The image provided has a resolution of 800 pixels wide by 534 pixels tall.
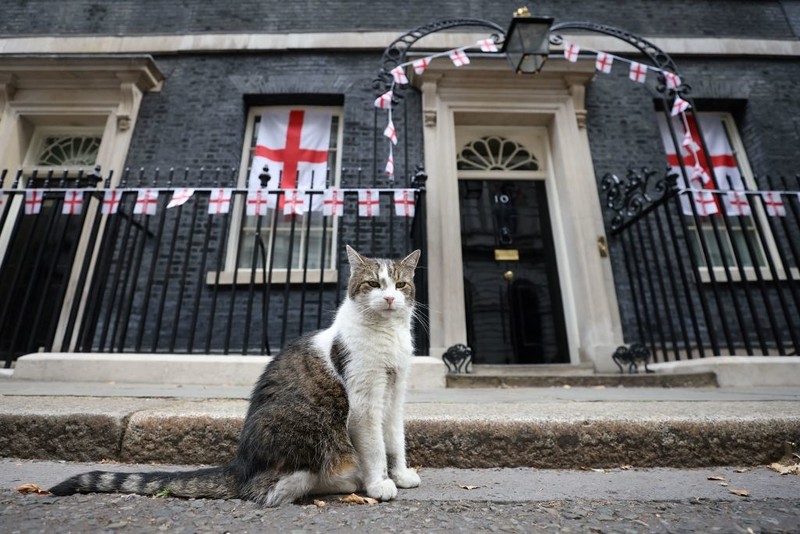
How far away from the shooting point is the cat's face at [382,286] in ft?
5.50

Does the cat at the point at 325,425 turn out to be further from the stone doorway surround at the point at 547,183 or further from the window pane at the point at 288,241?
the window pane at the point at 288,241

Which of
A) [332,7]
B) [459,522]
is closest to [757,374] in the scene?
[459,522]

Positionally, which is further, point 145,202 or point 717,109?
point 717,109

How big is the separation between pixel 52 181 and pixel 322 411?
698 centimetres

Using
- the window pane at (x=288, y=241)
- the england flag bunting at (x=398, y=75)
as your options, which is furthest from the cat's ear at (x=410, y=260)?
the england flag bunting at (x=398, y=75)

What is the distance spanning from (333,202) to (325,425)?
3272mm

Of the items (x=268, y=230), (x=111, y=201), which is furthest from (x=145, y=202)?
(x=268, y=230)

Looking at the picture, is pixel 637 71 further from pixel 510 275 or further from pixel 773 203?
pixel 510 275

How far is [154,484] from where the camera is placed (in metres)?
1.31

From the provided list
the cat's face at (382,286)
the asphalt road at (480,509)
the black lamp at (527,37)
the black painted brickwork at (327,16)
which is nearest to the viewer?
the asphalt road at (480,509)

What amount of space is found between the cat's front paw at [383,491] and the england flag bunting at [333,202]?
3287 millimetres

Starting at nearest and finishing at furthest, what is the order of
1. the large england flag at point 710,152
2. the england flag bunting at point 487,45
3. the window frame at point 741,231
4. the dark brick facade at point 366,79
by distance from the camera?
1. the england flag bunting at point 487,45
2. the window frame at point 741,231
3. the dark brick facade at point 366,79
4. the large england flag at point 710,152

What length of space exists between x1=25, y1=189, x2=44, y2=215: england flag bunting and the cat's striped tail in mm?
4392

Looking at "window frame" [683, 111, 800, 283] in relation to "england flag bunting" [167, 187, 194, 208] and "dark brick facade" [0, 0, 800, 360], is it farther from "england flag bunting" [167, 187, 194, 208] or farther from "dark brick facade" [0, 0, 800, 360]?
"england flag bunting" [167, 187, 194, 208]
